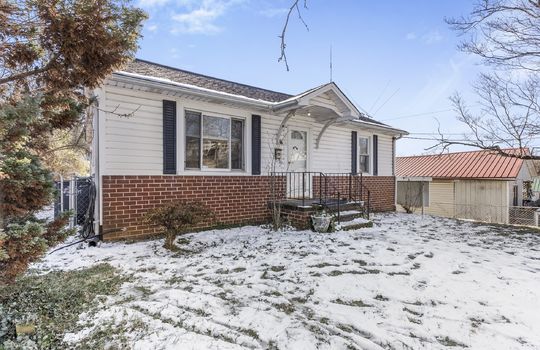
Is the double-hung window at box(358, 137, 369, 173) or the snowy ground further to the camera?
the double-hung window at box(358, 137, 369, 173)

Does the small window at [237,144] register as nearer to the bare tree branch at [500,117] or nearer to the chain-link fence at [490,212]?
the bare tree branch at [500,117]

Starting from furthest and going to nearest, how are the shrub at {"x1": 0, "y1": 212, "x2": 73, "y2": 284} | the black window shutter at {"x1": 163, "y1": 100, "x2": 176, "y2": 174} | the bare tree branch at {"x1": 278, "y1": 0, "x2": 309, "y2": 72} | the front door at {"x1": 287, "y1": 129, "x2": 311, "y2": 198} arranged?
the front door at {"x1": 287, "y1": 129, "x2": 311, "y2": 198} → the black window shutter at {"x1": 163, "y1": 100, "x2": 176, "y2": 174} → the bare tree branch at {"x1": 278, "y1": 0, "x2": 309, "y2": 72} → the shrub at {"x1": 0, "y1": 212, "x2": 73, "y2": 284}

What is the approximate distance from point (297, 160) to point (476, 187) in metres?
12.3

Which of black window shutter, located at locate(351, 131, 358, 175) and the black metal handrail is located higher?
black window shutter, located at locate(351, 131, 358, 175)

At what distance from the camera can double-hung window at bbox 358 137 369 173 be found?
36.0ft

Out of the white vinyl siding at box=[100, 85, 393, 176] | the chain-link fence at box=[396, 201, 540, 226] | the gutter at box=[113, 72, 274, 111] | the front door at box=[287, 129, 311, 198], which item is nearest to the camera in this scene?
the gutter at box=[113, 72, 274, 111]

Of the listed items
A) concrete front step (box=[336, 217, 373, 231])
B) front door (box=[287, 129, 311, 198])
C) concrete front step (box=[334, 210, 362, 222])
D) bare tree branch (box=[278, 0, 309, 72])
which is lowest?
concrete front step (box=[336, 217, 373, 231])

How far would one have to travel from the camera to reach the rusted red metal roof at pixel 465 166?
15.0 meters

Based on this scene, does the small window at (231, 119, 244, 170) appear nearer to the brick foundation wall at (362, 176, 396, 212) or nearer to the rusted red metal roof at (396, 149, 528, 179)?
the brick foundation wall at (362, 176, 396, 212)

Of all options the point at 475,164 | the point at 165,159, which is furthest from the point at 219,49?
the point at 475,164

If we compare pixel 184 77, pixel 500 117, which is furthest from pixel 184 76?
pixel 500 117

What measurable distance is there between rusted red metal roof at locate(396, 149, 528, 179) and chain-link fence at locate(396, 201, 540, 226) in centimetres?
160

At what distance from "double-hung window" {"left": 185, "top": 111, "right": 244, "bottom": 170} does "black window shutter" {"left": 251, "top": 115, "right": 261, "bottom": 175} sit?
10.5 inches

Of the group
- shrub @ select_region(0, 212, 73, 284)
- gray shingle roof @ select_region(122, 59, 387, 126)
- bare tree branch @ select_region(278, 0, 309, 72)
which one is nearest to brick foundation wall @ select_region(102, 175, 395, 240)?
gray shingle roof @ select_region(122, 59, 387, 126)
